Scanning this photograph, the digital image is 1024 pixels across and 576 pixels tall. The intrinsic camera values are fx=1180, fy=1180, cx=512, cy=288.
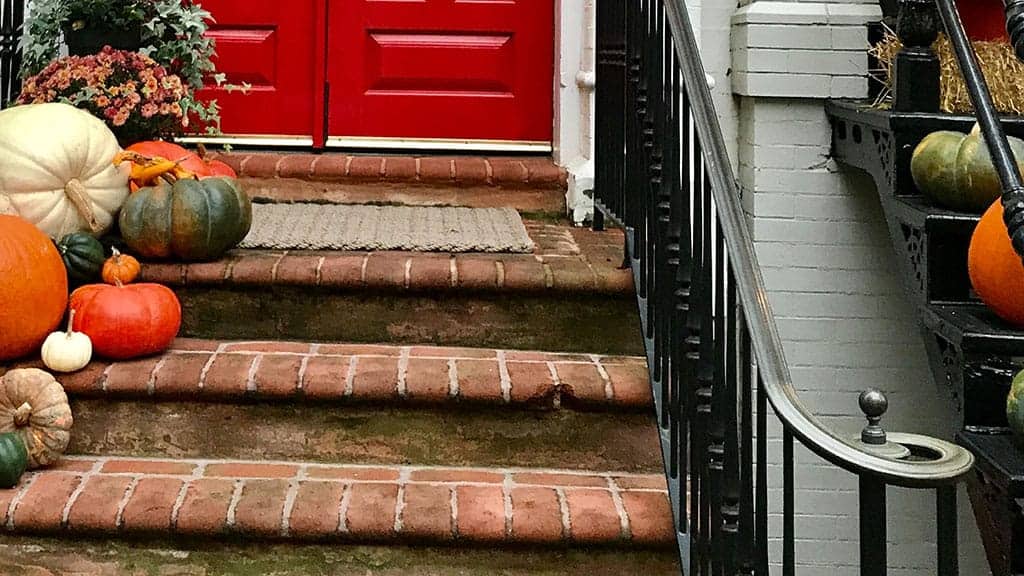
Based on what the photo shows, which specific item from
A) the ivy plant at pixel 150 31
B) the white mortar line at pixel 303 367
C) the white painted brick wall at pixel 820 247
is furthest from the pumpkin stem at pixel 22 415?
the white painted brick wall at pixel 820 247

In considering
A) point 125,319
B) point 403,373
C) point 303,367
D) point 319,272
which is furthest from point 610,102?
point 125,319

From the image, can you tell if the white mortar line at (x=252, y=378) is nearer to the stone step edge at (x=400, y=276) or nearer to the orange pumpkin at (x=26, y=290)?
the stone step edge at (x=400, y=276)

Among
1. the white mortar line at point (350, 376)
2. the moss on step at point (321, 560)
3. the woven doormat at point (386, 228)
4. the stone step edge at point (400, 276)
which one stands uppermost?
the woven doormat at point (386, 228)

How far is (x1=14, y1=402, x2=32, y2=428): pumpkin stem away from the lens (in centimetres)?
234

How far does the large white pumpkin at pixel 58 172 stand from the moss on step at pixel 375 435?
640 mm

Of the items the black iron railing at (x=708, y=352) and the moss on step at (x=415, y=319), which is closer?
the black iron railing at (x=708, y=352)

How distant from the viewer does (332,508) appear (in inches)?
89.0

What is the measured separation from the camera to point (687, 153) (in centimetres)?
226

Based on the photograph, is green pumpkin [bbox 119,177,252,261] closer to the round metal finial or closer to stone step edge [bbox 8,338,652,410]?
stone step edge [bbox 8,338,652,410]

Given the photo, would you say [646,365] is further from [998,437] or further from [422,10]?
[422,10]

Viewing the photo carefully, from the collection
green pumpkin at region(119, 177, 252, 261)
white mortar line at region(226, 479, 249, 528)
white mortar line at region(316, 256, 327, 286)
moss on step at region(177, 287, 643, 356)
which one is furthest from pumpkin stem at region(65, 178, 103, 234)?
white mortar line at region(226, 479, 249, 528)

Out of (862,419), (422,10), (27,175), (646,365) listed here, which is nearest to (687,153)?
(646,365)

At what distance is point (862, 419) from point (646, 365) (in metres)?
0.82

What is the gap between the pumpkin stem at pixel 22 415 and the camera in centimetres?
234
